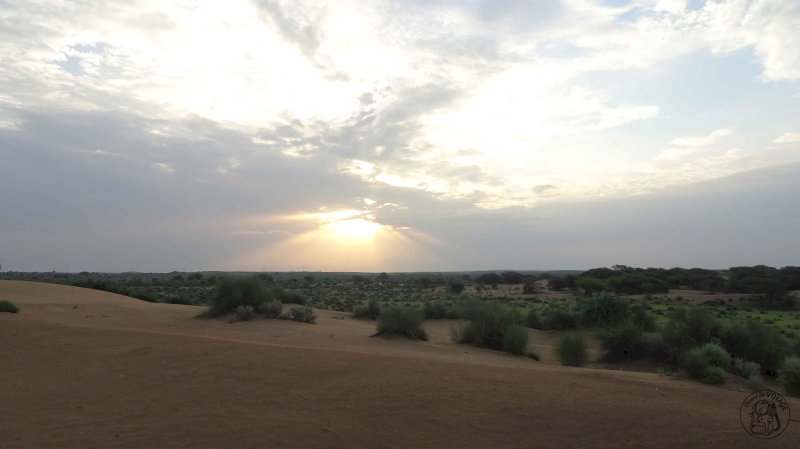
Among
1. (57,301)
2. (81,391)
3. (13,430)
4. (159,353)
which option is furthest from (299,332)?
(57,301)

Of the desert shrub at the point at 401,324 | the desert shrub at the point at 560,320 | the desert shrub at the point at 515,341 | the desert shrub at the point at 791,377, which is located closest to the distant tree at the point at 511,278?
the desert shrub at the point at 560,320

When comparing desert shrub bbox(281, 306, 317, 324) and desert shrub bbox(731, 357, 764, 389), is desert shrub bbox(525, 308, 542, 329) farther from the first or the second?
desert shrub bbox(731, 357, 764, 389)

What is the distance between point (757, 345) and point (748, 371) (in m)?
3.72

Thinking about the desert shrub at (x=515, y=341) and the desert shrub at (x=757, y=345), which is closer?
the desert shrub at (x=757, y=345)

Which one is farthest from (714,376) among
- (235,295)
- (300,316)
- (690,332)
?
(235,295)

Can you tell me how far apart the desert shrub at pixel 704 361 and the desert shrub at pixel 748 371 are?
1.28 ft

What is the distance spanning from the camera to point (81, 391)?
34.9ft

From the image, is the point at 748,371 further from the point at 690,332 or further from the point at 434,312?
the point at 434,312

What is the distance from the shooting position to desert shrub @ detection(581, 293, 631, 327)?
27466mm

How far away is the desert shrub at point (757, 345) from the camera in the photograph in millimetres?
17188

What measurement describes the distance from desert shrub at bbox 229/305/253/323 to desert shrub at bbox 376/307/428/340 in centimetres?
559

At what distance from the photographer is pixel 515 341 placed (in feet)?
64.3

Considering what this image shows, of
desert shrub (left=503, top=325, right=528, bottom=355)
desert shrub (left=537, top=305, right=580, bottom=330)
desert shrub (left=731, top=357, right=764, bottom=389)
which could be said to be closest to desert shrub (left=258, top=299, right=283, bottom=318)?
desert shrub (left=503, top=325, right=528, bottom=355)

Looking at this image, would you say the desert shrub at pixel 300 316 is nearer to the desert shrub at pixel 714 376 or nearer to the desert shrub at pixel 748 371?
the desert shrub at pixel 714 376
